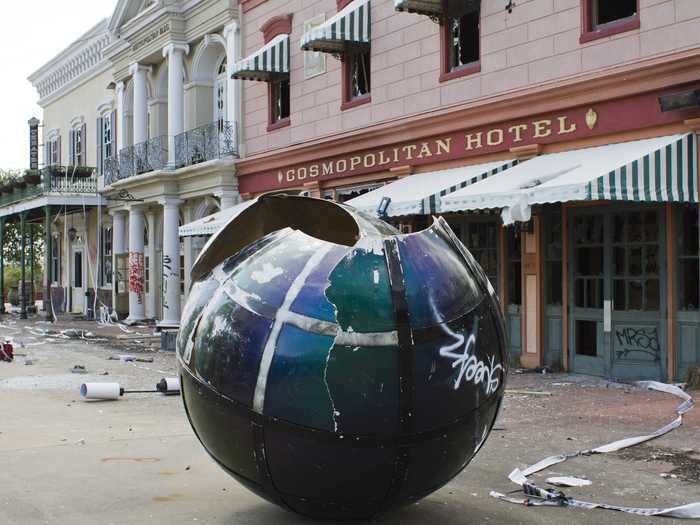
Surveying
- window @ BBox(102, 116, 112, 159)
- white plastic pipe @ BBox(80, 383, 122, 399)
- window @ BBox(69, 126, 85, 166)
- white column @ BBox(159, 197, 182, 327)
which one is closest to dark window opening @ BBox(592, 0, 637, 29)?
white plastic pipe @ BBox(80, 383, 122, 399)

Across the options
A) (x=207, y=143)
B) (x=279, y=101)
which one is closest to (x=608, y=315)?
(x=279, y=101)

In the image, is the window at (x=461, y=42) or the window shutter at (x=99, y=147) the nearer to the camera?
the window at (x=461, y=42)

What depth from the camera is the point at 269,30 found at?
818 inches

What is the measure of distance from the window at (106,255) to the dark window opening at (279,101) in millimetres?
12782

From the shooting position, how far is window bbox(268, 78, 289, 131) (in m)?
20.7

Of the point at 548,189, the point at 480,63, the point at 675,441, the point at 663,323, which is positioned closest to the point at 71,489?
the point at 675,441

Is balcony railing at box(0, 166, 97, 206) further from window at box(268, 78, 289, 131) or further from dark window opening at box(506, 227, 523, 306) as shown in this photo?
dark window opening at box(506, 227, 523, 306)

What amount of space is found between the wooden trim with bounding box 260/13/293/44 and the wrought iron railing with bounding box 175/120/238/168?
90.5 inches

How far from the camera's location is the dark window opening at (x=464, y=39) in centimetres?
1505

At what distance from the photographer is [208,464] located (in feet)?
22.6

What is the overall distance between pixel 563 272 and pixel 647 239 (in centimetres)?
150

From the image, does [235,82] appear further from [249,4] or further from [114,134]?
[114,134]

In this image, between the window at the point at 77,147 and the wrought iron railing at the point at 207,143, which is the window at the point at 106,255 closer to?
the window at the point at 77,147

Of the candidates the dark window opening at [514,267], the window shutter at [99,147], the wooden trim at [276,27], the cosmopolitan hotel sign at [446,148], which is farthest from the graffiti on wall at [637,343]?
the window shutter at [99,147]
